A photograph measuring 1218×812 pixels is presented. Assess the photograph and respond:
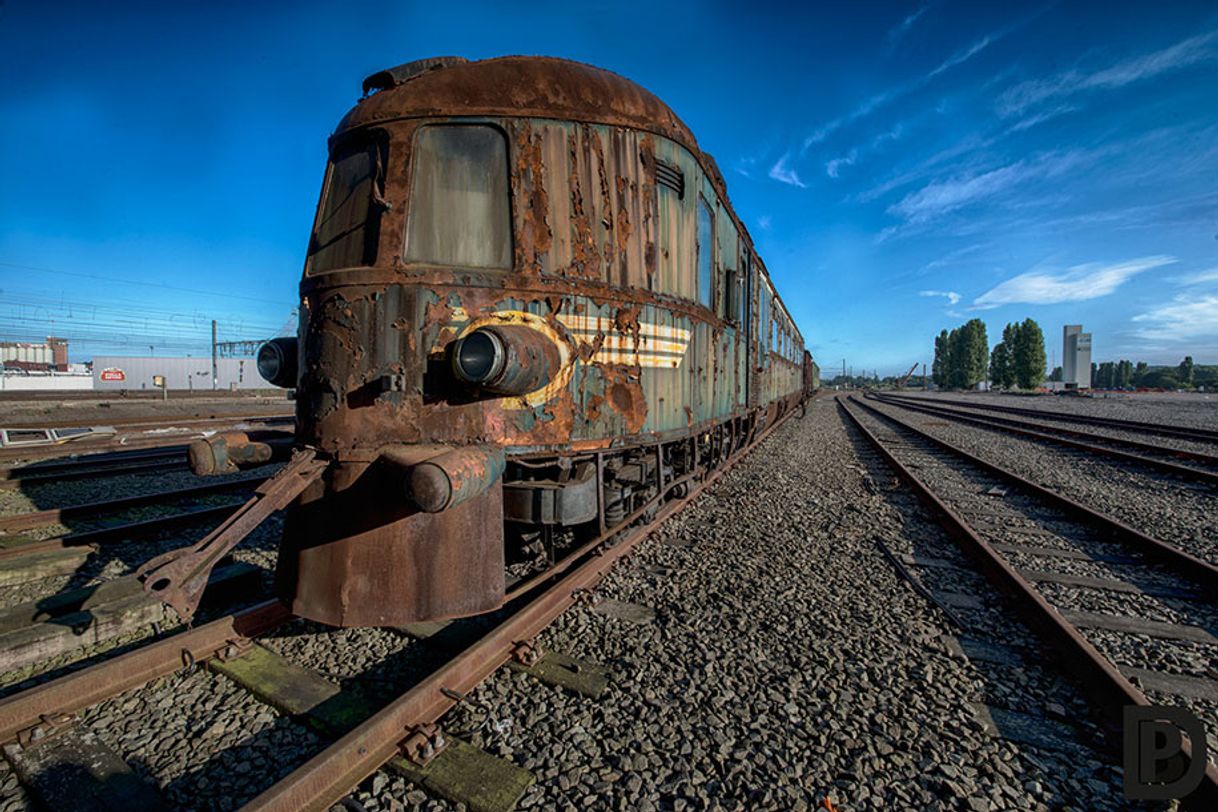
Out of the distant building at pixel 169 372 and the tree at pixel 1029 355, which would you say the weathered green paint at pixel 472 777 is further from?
the tree at pixel 1029 355

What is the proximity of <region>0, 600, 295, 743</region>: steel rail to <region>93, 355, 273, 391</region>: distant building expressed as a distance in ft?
182

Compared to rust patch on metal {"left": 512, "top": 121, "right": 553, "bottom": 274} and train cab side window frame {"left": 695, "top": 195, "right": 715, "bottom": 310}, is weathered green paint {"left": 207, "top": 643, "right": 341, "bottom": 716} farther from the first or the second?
train cab side window frame {"left": 695, "top": 195, "right": 715, "bottom": 310}

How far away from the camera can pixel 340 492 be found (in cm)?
304

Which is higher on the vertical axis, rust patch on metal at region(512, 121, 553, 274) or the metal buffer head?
rust patch on metal at region(512, 121, 553, 274)

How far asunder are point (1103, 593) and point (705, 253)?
4272 millimetres

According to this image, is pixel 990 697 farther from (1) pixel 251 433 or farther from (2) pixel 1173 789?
(1) pixel 251 433

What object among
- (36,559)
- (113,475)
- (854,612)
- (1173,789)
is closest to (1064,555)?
(854,612)

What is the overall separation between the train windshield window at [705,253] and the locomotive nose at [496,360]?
2.53 m

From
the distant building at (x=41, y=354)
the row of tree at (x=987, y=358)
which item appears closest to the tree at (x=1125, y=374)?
the row of tree at (x=987, y=358)

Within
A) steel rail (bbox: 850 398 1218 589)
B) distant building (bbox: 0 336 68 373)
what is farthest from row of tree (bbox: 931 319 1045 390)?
distant building (bbox: 0 336 68 373)

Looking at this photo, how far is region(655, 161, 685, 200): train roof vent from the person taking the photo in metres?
4.15

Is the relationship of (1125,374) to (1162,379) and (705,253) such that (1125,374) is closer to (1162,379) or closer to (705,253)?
(1162,379)

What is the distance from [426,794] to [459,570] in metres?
1.00

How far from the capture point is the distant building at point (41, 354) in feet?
233
